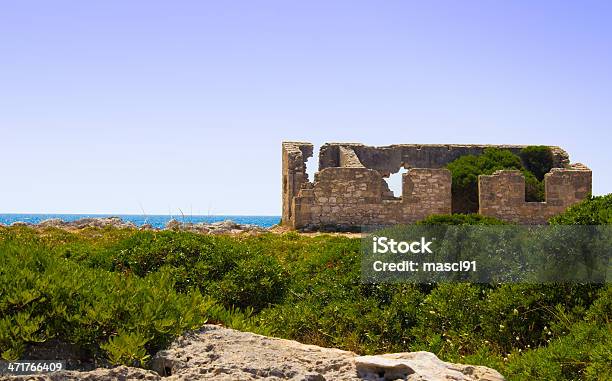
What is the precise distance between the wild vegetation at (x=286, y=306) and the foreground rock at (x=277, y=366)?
14 cm

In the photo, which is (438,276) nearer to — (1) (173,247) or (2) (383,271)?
(2) (383,271)

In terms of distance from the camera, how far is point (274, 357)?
15.6 ft

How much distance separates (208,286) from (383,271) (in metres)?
2.49

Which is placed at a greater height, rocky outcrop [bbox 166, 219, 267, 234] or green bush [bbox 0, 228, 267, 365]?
green bush [bbox 0, 228, 267, 365]

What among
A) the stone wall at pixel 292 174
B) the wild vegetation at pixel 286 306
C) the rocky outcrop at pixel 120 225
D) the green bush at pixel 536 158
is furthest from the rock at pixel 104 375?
the green bush at pixel 536 158

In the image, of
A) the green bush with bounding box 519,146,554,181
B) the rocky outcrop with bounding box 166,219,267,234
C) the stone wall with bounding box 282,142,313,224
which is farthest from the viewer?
the green bush with bounding box 519,146,554,181

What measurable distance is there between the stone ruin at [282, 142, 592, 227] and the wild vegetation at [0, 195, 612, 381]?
1053cm

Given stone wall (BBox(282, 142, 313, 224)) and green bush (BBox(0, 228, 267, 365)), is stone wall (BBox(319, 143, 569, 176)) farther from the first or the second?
green bush (BBox(0, 228, 267, 365))

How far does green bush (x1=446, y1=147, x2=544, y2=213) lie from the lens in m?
27.2

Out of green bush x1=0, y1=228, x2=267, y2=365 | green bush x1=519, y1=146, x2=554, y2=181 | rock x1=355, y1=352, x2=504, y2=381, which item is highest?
green bush x1=519, y1=146, x2=554, y2=181

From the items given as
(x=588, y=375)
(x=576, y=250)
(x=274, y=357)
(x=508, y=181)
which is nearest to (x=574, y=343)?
(x=588, y=375)

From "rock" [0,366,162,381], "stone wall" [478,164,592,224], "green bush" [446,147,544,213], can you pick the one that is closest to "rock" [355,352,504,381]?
"rock" [0,366,162,381]

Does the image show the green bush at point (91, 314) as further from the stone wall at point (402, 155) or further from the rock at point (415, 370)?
the stone wall at point (402, 155)

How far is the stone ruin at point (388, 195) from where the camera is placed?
23891 millimetres
